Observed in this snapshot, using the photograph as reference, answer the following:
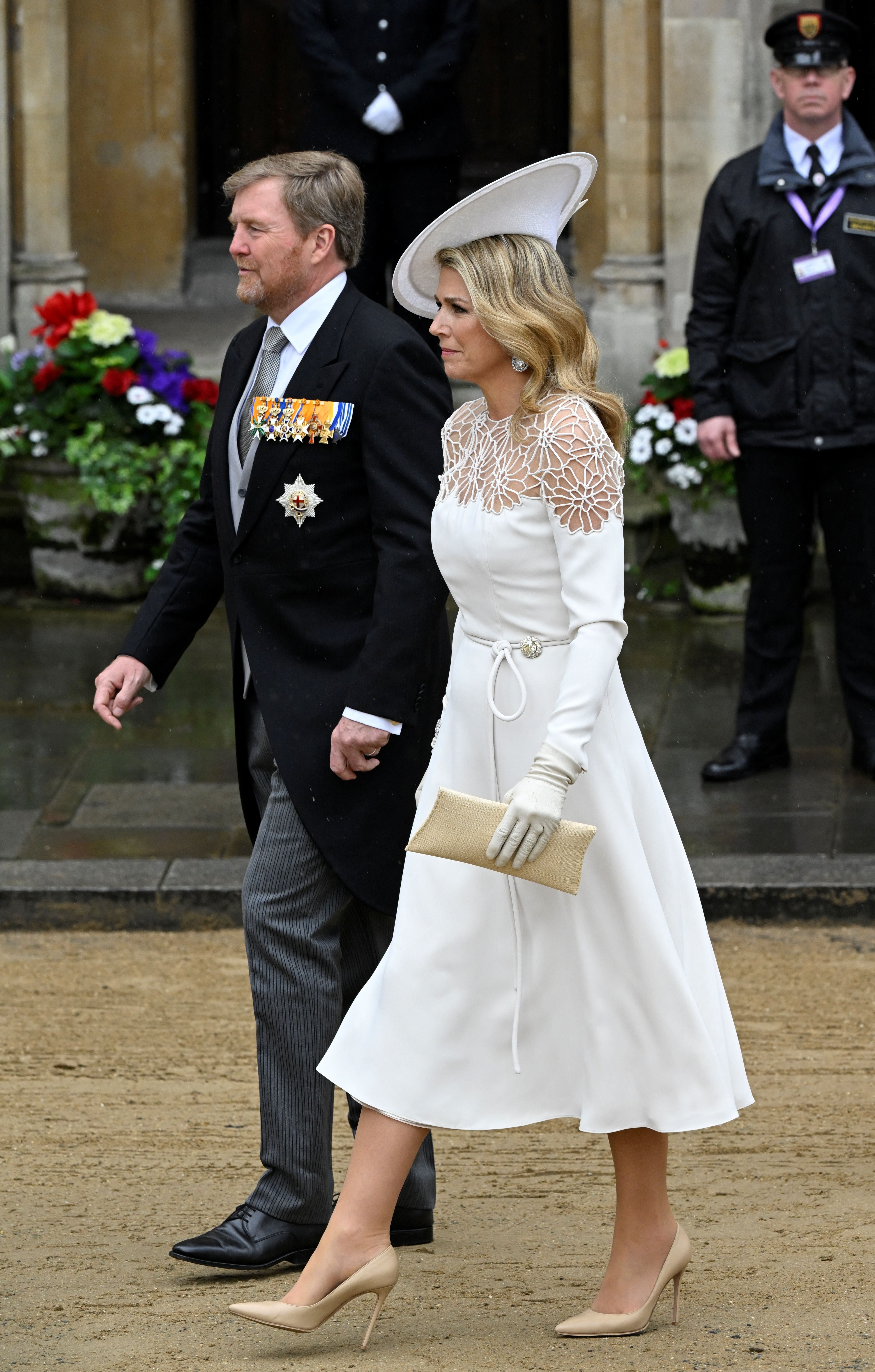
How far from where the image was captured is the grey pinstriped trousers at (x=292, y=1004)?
12.8 ft

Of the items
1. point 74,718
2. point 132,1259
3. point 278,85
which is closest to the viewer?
point 132,1259

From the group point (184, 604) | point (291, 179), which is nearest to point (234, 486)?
point (184, 604)

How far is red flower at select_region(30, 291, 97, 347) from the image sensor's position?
9.54 metres

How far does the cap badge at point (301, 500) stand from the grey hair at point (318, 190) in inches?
17.4

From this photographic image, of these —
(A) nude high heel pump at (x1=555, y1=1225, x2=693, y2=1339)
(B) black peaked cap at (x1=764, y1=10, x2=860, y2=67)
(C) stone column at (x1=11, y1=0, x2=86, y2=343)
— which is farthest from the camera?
(C) stone column at (x1=11, y1=0, x2=86, y2=343)

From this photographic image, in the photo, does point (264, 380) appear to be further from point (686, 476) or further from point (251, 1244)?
point (686, 476)

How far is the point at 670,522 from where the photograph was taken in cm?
954

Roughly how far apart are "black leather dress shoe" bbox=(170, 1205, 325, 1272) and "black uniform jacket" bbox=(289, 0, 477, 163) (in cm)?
539

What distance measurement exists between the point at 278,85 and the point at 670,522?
3159 millimetres

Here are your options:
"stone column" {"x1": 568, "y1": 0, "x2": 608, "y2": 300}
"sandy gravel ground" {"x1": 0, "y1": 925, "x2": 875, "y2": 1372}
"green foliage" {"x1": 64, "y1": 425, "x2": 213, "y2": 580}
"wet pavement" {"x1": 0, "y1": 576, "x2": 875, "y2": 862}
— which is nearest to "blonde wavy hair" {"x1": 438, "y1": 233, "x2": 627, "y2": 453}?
"sandy gravel ground" {"x1": 0, "y1": 925, "x2": 875, "y2": 1372}

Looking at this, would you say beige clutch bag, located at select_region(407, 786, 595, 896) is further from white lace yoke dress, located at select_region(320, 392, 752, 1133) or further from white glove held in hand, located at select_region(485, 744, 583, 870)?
white lace yoke dress, located at select_region(320, 392, 752, 1133)

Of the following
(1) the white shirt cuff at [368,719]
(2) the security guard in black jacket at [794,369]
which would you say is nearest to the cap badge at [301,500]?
(1) the white shirt cuff at [368,719]

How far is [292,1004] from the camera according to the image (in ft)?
12.9

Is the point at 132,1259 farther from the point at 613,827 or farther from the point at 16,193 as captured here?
the point at 16,193
